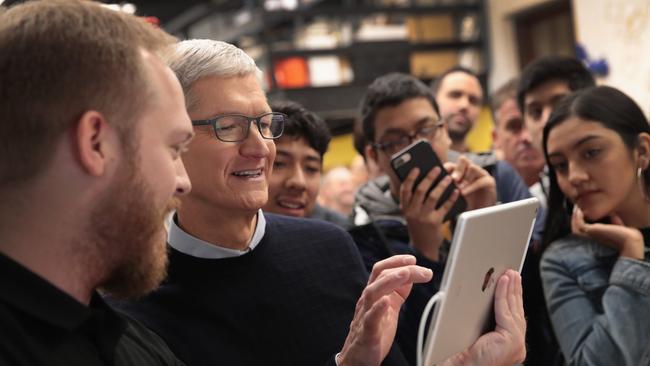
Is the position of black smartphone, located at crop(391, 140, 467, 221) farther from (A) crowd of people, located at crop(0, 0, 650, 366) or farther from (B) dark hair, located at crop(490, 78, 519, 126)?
(B) dark hair, located at crop(490, 78, 519, 126)

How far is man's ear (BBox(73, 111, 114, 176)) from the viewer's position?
96 cm

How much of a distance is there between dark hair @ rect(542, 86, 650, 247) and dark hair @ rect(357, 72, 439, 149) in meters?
0.41

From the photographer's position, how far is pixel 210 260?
1465 mm

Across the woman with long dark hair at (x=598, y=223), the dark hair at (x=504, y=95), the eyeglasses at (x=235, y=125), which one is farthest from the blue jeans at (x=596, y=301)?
the dark hair at (x=504, y=95)

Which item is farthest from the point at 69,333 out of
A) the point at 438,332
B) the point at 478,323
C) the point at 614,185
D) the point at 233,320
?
the point at 614,185

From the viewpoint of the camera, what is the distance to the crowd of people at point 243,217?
0.96 metres

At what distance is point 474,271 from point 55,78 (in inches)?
29.2

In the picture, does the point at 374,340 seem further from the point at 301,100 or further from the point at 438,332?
the point at 301,100

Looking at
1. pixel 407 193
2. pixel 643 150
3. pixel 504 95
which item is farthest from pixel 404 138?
pixel 504 95

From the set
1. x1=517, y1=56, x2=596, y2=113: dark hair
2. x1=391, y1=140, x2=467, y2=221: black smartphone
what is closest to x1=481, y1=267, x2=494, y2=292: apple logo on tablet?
x1=391, y1=140, x2=467, y2=221: black smartphone

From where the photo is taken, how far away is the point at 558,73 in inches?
102

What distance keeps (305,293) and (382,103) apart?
2.89ft

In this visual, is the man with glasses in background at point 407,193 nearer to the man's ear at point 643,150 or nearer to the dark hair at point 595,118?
the dark hair at point 595,118

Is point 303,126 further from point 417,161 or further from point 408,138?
point 417,161
